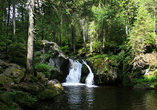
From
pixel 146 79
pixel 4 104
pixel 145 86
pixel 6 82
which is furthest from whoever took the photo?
pixel 146 79

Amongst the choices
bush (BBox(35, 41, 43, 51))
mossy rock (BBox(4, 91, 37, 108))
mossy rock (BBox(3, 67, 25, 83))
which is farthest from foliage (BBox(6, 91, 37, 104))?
bush (BBox(35, 41, 43, 51))

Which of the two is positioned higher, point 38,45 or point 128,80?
point 38,45

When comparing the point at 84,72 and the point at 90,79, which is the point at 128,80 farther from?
the point at 84,72

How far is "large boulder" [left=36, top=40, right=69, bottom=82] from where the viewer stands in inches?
581

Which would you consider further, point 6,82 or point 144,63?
point 144,63

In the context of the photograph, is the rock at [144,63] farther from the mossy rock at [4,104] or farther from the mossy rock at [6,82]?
the mossy rock at [4,104]

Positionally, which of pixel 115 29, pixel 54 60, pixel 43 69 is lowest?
pixel 43 69

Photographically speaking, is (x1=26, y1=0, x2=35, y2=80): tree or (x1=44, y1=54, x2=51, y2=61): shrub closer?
(x1=26, y1=0, x2=35, y2=80): tree

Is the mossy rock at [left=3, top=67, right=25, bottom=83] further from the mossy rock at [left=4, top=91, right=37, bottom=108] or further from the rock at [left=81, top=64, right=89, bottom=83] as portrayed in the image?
the rock at [left=81, top=64, right=89, bottom=83]

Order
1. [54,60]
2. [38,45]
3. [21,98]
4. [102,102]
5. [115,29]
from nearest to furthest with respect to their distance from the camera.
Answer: [21,98]
[102,102]
[54,60]
[38,45]
[115,29]

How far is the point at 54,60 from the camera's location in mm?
15461

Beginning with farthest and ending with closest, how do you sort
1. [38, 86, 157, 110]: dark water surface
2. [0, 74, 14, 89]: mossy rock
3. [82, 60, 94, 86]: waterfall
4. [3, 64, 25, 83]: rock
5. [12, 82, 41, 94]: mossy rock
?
1. [82, 60, 94, 86]: waterfall
2. [3, 64, 25, 83]: rock
3. [12, 82, 41, 94]: mossy rock
4. [38, 86, 157, 110]: dark water surface
5. [0, 74, 14, 89]: mossy rock

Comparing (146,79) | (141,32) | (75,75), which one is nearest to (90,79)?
(75,75)

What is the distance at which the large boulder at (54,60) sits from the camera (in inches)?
581
